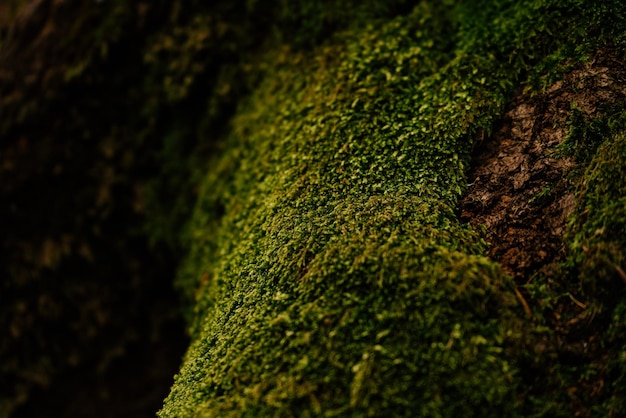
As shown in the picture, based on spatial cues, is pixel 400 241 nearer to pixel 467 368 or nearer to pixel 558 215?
pixel 467 368

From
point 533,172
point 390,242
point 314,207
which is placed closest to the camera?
point 390,242

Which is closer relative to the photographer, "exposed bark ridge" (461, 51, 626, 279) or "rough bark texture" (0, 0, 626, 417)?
"rough bark texture" (0, 0, 626, 417)

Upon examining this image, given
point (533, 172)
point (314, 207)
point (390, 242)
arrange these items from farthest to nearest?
point (314, 207) < point (533, 172) < point (390, 242)

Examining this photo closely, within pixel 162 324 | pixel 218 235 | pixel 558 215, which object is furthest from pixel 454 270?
pixel 162 324

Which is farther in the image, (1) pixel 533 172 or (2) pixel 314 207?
(2) pixel 314 207

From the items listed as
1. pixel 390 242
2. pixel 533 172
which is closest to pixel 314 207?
pixel 390 242

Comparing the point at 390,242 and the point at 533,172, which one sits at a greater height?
the point at 390,242

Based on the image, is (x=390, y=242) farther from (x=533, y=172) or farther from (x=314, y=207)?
(x=533, y=172)

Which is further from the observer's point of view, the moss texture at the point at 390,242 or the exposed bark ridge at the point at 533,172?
the exposed bark ridge at the point at 533,172

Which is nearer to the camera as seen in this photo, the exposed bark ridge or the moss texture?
the moss texture
